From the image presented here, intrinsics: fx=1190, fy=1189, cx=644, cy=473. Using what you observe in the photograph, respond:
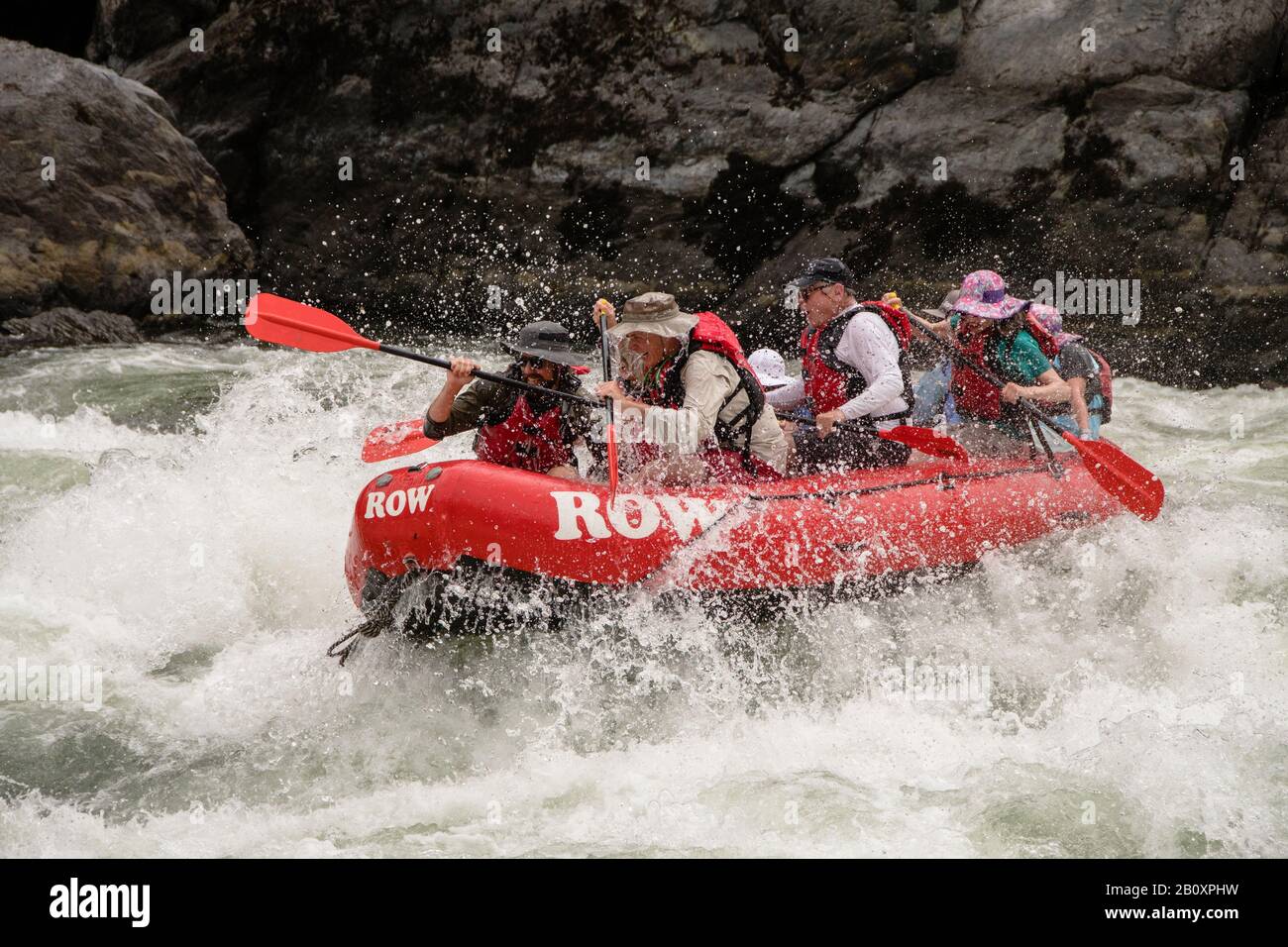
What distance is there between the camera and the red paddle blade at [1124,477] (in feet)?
17.1

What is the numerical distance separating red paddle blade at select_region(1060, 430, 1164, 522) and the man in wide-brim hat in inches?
57.1

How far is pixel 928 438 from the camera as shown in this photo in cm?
506

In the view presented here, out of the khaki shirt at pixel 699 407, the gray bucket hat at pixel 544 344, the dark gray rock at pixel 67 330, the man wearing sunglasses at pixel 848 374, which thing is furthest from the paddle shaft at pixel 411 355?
the dark gray rock at pixel 67 330

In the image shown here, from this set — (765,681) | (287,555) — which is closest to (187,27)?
(287,555)

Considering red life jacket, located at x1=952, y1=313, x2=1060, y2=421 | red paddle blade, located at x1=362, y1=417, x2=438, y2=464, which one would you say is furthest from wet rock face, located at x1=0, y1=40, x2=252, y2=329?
red life jacket, located at x1=952, y1=313, x2=1060, y2=421

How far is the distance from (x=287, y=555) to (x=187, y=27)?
8641 millimetres

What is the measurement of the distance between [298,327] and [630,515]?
59.7 inches

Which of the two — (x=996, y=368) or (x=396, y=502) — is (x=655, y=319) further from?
(x=996, y=368)

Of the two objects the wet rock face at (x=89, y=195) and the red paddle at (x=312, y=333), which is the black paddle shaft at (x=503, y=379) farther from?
the wet rock face at (x=89, y=195)

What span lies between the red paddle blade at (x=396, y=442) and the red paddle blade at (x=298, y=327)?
18.8 inches

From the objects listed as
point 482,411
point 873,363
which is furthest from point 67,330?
point 873,363

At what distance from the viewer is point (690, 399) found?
4512 millimetres

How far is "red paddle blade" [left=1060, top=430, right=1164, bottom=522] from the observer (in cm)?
520
